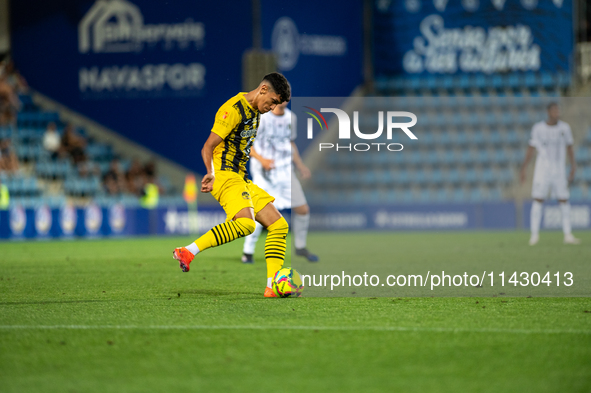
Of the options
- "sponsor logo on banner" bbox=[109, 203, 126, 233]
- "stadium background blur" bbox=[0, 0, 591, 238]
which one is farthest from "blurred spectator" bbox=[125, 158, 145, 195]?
"sponsor logo on banner" bbox=[109, 203, 126, 233]

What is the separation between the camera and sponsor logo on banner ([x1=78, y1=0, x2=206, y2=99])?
73.9 ft

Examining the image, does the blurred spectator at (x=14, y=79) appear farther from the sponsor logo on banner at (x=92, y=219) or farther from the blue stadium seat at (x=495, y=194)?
the blue stadium seat at (x=495, y=194)

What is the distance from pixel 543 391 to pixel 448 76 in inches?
852

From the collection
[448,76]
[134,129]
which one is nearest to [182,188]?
[134,129]

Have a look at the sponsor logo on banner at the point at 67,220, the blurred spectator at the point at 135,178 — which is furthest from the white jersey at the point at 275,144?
the blurred spectator at the point at 135,178

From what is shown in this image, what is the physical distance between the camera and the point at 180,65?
74.3 ft

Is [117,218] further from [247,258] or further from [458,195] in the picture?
[247,258]

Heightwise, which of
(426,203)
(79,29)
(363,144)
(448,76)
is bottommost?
(426,203)

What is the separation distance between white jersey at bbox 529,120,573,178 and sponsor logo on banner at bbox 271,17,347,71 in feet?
33.6

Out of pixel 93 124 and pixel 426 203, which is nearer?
pixel 426 203

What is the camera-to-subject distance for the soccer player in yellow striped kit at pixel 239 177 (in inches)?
239

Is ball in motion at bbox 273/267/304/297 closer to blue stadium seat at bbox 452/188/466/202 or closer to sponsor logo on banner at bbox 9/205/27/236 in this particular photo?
sponsor logo on banner at bbox 9/205/27/236

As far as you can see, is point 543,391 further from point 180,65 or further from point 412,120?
point 180,65

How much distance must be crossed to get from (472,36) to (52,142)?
12.7 meters
